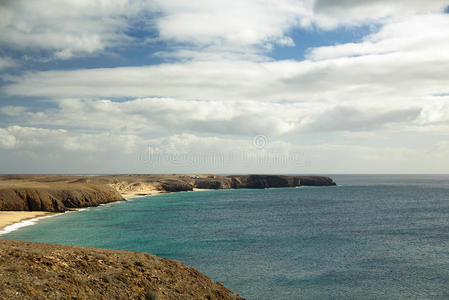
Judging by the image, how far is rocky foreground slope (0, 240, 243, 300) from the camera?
17119 mm

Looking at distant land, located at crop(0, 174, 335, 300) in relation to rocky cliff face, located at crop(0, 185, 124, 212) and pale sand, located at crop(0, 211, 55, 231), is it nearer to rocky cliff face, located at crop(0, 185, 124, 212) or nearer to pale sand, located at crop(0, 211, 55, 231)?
pale sand, located at crop(0, 211, 55, 231)

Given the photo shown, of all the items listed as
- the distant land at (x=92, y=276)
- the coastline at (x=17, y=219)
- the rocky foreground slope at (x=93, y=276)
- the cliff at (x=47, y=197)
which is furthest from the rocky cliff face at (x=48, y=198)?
the rocky foreground slope at (x=93, y=276)

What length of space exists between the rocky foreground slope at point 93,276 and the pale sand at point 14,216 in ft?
137

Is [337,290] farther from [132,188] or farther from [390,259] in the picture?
[132,188]

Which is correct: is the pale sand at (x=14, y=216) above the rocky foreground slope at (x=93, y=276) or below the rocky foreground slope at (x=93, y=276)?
below

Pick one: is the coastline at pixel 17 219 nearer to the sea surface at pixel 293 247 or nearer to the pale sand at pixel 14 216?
the pale sand at pixel 14 216

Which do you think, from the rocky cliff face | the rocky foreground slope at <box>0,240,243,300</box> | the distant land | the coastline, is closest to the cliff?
the rocky cliff face

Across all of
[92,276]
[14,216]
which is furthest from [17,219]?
[92,276]

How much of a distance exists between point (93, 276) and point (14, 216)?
60513 millimetres

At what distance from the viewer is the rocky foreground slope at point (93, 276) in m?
17.1

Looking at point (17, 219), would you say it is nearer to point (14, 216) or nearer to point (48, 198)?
point (14, 216)

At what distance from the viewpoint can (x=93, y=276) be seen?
1998 cm

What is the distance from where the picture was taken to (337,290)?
27438 mm

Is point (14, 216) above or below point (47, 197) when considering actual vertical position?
below
